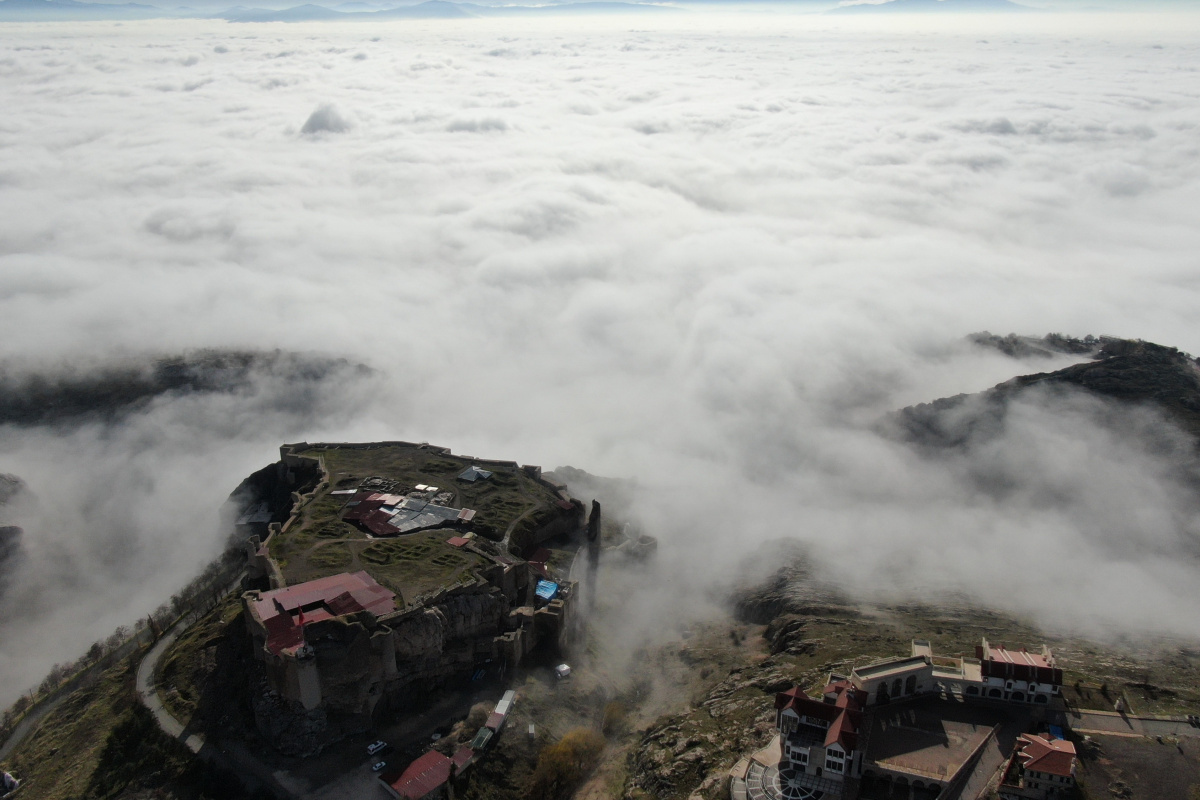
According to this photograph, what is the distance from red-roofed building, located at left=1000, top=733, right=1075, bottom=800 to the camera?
4988 centimetres

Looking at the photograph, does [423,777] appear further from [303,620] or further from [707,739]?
[707,739]

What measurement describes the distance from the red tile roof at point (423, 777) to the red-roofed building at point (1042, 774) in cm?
3944

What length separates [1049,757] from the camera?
165 feet

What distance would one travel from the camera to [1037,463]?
402ft

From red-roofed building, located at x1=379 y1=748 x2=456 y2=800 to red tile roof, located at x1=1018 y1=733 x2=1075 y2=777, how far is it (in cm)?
4043

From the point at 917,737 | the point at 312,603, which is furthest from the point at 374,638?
the point at 917,737

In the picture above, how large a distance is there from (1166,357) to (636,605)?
106939 millimetres

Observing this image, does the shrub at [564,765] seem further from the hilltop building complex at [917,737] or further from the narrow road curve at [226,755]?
the narrow road curve at [226,755]

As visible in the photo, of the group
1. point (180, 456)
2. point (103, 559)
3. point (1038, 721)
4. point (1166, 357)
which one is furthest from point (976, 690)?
point (180, 456)

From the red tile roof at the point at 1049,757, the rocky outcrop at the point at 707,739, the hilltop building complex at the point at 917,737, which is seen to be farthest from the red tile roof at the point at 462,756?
the red tile roof at the point at 1049,757

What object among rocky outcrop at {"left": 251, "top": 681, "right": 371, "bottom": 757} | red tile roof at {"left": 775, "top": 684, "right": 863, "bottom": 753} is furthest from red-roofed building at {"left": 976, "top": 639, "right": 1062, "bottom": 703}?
rocky outcrop at {"left": 251, "top": 681, "right": 371, "bottom": 757}

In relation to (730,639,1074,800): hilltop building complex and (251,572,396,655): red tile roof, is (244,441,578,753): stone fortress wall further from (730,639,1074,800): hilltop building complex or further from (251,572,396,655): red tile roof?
(730,639,1074,800): hilltop building complex

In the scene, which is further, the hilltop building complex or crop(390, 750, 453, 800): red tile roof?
crop(390, 750, 453, 800): red tile roof

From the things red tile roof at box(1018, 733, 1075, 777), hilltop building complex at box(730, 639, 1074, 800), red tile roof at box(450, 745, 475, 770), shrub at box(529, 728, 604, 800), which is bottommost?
shrub at box(529, 728, 604, 800)
